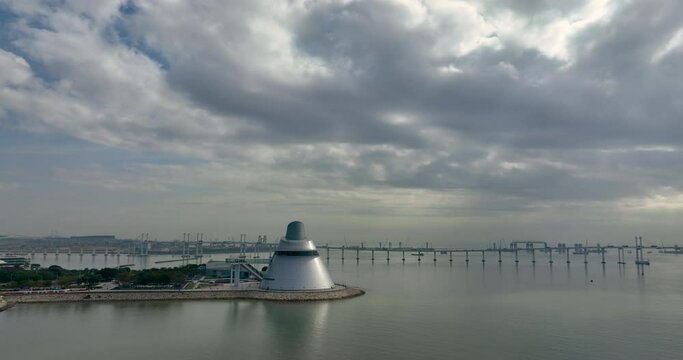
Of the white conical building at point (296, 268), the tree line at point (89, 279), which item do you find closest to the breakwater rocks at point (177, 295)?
the white conical building at point (296, 268)

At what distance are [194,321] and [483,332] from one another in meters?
19.4

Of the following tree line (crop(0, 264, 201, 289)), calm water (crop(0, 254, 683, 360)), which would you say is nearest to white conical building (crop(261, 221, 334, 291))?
calm water (crop(0, 254, 683, 360))

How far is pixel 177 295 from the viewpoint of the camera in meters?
39.8

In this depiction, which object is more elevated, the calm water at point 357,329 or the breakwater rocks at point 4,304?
the breakwater rocks at point 4,304

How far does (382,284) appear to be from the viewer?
55.9 m

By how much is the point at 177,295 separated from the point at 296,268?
11014mm

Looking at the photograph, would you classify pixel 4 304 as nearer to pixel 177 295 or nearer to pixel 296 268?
pixel 177 295

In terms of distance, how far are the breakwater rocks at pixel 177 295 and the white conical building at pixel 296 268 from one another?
1.04 meters

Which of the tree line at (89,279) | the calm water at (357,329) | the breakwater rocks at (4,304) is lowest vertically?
the calm water at (357,329)

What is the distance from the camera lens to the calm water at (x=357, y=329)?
2291 cm

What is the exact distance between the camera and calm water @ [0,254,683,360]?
22906 mm

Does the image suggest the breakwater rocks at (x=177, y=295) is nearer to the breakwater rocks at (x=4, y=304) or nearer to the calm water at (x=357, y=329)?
the breakwater rocks at (x=4, y=304)

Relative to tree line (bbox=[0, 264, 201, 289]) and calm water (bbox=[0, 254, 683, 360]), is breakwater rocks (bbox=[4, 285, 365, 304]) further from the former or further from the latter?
tree line (bbox=[0, 264, 201, 289])

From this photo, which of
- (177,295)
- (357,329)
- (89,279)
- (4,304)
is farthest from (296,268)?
(4,304)
